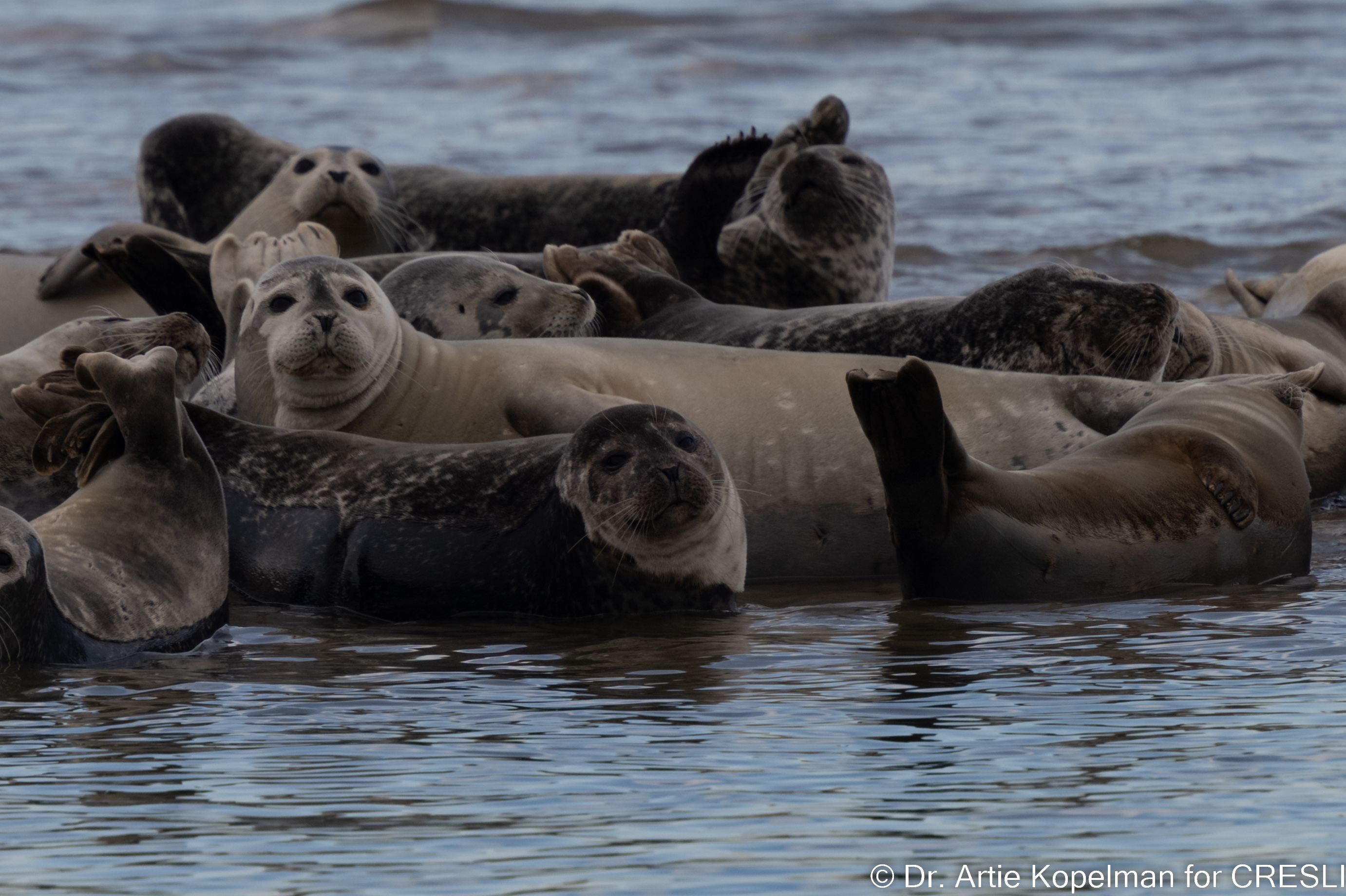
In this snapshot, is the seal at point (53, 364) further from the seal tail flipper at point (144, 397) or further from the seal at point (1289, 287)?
the seal at point (1289, 287)

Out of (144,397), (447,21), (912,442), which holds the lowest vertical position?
(912,442)

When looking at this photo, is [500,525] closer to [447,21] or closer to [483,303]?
[483,303]

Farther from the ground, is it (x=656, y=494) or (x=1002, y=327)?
(x=1002, y=327)

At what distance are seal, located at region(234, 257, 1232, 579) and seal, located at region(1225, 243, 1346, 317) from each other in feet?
10.0

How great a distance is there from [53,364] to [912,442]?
2.49m

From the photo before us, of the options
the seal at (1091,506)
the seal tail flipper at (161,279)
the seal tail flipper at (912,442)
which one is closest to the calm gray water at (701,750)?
the seal at (1091,506)

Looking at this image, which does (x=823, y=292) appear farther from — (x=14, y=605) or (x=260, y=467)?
(x=14, y=605)

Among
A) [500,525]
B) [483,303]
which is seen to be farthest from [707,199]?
[500,525]

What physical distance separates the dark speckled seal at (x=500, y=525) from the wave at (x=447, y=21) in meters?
22.0

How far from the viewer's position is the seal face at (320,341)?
5.46m

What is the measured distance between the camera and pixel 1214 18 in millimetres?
27188

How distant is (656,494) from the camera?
15.0 feet

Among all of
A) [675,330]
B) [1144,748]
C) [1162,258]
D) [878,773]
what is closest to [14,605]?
[878,773]

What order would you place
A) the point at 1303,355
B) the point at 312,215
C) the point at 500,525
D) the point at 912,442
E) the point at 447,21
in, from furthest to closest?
the point at 447,21 → the point at 312,215 → the point at 1303,355 → the point at 500,525 → the point at 912,442
